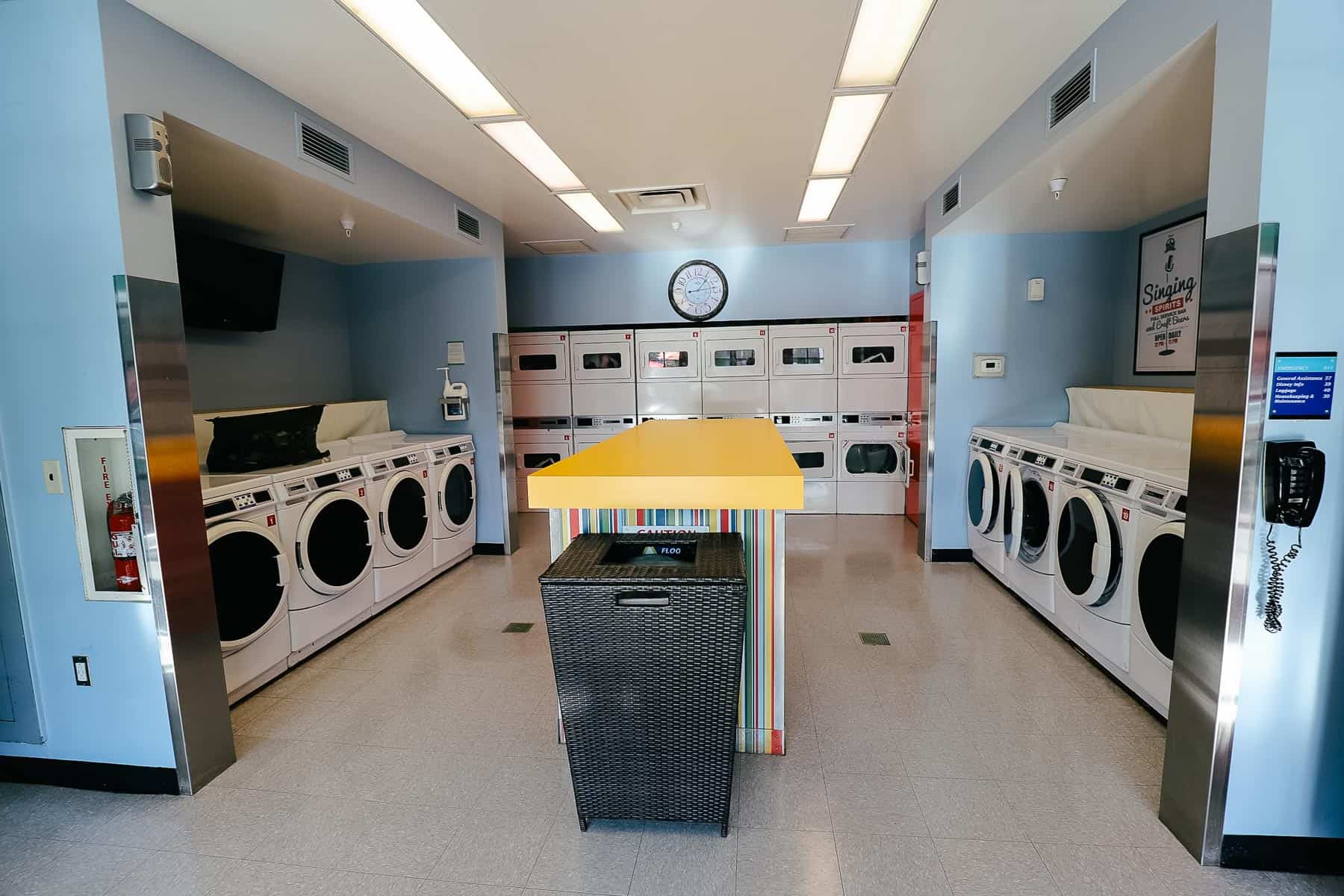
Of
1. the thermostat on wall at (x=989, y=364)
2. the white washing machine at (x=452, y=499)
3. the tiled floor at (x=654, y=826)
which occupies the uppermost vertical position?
the thermostat on wall at (x=989, y=364)

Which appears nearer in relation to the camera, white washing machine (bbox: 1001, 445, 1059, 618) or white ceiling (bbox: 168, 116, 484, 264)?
white ceiling (bbox: 168, 116, 484, 264)

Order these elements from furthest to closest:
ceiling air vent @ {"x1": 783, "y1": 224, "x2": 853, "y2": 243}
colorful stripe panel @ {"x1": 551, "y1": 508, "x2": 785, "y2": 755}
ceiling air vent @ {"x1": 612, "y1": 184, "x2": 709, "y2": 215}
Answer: ceiling air vent @ {"x1": 783, "y1": 224, "x2": 853, "y2": 243}
ceiling air vent @ {"x1": 612, "y1": 184, "x2": 709, "y2": 215}
colorful stripe panel @ {"x1": 551, "y1": 508, "x2": 785, "y2": 755}

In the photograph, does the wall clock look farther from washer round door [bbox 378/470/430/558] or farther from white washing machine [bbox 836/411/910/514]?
washer round door [bbox 378/470/430/558]

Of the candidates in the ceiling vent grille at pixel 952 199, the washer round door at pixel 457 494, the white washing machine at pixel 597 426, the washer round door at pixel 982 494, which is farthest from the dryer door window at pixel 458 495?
the ceiling vent grille at pixel 952 199

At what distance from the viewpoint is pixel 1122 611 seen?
8.12 ft

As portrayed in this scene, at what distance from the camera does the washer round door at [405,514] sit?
360 centimetres

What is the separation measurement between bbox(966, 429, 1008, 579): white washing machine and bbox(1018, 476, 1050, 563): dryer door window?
0.28m

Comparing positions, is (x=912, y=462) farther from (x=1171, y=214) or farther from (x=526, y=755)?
(x=526, y=755)

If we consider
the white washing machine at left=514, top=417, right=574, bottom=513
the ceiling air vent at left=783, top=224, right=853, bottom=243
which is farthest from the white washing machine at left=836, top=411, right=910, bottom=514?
the white washing machine at left=514, top=417, right=574, bottom=513

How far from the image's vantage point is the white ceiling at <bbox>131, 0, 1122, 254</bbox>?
2.03m

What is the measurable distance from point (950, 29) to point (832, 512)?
4.36 meters

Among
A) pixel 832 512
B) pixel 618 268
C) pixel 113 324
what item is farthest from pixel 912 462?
pixel 113 324

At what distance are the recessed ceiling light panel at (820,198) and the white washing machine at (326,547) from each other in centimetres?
341

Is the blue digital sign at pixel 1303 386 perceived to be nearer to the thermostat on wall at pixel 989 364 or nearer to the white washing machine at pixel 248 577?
the thermostat on wall at pixel 989 364
